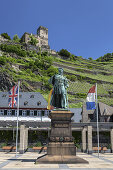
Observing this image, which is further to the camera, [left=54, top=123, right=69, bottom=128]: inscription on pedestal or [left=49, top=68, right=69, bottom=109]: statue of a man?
[left=49, top=68, right=69, bottom=109]: statue of a man

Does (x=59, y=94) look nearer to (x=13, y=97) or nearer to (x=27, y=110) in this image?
(x=13, y=97)

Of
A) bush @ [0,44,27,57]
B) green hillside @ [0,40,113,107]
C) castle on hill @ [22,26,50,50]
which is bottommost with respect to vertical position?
green hillside @ [0,40,113,107]

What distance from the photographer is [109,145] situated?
97.0 ft

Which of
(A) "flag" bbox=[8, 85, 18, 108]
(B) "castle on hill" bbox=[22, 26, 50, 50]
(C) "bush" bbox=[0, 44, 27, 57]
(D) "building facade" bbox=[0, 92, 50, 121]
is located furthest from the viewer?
(B) "castle on hill" bbox=[22, 26, 50, 50]

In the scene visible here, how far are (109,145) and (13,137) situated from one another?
1558cm

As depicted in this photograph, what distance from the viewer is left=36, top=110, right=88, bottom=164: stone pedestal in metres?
11.2

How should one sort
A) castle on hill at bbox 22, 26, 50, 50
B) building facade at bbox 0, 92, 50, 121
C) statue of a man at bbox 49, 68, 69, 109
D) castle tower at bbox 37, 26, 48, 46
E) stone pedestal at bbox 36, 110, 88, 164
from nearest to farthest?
stone pedestal at bbox 36, 110, 88, 164, statue of a man at bbox 49, 68, 69, 109, building facade at bbox 0, 92, 50, 121, castle on hill at bbox 22, 26, 50, 50, castle tower at bbox 37, 26, 48, 46

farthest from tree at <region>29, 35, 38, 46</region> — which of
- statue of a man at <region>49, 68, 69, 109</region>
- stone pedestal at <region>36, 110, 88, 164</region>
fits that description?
stone pedestal at <region>36, 110, 88, 164</region>

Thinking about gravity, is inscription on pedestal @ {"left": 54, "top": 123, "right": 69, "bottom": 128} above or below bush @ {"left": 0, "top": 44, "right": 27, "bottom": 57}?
below

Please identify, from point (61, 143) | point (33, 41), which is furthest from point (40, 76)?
point (61, 143)

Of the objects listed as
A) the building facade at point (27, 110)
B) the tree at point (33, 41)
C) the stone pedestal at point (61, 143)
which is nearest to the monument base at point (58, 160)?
the stone pedestal at point (61, 143)

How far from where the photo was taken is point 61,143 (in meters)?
11.7

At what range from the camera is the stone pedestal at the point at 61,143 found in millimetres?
11164

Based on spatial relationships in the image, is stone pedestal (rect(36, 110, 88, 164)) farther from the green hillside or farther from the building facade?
the green hillside
